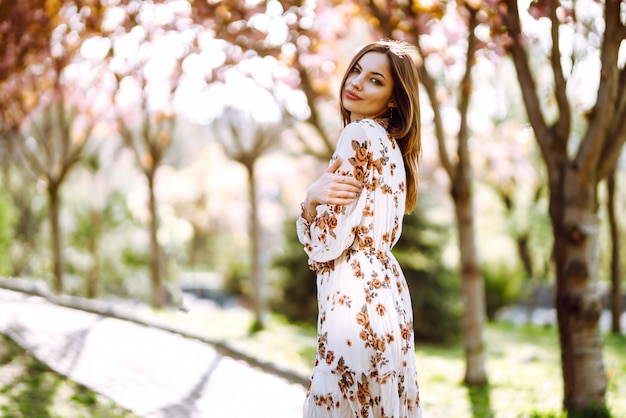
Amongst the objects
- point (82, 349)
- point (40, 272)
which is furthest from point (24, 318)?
point (40, 272)

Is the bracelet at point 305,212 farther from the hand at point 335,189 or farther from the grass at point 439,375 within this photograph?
the grass at point 439,375

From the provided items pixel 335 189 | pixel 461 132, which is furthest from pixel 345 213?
pixel 461 132

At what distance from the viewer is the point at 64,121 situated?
11.7m

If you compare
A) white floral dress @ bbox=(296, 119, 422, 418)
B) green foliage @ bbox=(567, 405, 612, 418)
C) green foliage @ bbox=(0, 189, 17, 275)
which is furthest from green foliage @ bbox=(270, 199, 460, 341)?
white floral dress @ bbox=(296, 119, 422, 418)

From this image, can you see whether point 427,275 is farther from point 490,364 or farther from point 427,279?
point 490,364

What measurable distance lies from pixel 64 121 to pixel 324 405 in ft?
34.7

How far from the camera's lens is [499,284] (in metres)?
15.1

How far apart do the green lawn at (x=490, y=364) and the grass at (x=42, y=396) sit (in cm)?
214

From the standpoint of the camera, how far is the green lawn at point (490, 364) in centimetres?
574

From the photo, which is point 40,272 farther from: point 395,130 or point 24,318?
point 395,130

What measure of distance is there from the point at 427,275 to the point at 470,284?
4.78m

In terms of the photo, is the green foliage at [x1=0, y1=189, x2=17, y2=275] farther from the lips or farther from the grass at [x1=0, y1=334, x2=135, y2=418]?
the lips

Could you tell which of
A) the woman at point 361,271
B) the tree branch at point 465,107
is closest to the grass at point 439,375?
the tree branch at point 465,107

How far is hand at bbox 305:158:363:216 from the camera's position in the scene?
233 centimetres
